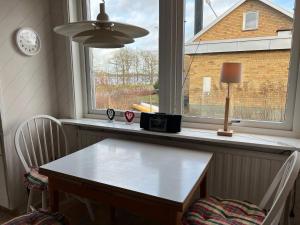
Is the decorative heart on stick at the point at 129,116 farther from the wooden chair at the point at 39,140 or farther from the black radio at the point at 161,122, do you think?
the wooden chair at the point at 39,140

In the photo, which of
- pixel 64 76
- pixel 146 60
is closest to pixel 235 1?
pixel 146 60

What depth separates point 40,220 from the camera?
4.02 ft

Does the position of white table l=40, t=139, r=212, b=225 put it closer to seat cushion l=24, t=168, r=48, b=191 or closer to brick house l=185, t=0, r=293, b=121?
seat cushion l=24, t=168, r=48, b=191

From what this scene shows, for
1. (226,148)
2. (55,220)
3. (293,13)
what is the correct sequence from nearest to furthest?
(55,220)
(293,13)
(226,148)

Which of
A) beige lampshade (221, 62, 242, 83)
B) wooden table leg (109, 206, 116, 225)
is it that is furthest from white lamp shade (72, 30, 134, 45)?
wooden table leg (109, 206, 116, 225)

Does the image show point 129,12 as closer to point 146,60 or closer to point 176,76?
point 146,60

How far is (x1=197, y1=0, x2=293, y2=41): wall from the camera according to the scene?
5.04 ft

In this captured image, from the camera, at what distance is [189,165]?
132cm

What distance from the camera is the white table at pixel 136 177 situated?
101 centimetres

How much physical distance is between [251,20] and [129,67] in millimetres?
1034

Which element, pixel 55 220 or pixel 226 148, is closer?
pixel 55 220

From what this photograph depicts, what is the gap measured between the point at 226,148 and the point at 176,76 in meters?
0.68

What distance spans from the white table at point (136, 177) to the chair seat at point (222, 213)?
87 millimetres

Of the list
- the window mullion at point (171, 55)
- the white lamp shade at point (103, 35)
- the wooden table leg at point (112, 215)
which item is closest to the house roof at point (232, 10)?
the window mullion at point (171, 55)
